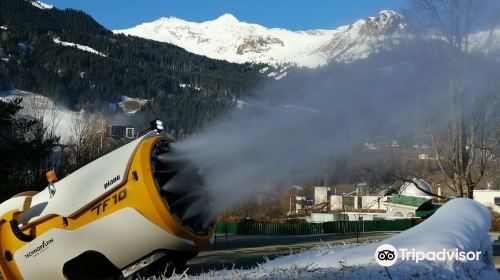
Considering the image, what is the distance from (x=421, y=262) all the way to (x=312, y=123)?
143 inches

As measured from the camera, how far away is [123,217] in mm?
10703

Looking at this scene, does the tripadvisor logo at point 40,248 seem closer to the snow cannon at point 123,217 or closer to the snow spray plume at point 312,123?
the snow cannon at point 123,217

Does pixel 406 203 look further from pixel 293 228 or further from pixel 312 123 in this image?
pixel 312 123

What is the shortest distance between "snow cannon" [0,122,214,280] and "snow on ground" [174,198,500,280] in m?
1.09

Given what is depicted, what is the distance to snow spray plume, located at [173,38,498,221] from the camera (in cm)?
1085

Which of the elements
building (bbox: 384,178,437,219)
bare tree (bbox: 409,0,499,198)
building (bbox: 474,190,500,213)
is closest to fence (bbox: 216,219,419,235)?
building (bbox: 384,178,437,219)

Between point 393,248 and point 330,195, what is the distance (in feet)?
348

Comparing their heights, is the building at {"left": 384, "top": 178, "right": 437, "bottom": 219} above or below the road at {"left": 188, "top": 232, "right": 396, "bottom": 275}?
below

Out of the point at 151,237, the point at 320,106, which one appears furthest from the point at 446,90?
the point at 151,237

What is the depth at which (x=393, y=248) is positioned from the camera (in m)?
9.05

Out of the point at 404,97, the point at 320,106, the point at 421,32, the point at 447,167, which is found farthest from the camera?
the point at 447,167

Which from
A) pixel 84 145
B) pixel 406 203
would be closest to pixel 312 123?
pixel 84 145

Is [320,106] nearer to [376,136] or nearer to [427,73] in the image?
[376,136]

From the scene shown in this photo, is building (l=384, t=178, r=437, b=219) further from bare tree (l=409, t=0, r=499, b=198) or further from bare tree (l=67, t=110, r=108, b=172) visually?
bare tree (l=409, t=0, r=499, b=198)
